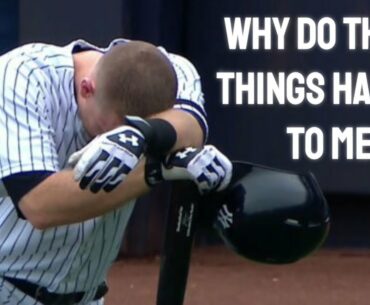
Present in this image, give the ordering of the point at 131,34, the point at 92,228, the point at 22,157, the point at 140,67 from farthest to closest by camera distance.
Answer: the point at 131,34 → the point at 92,228 → the point at 22,157 → the point at 140,67

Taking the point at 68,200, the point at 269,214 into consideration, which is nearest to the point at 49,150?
the point at 68,200

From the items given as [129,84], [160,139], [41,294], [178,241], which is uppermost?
[129,84]

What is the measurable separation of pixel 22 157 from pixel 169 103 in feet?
1.41

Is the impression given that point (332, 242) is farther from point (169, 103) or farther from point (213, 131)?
point (169, 103)

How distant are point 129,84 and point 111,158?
244 mm

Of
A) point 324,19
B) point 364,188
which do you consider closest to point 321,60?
point 324,19

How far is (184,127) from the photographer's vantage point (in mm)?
3582

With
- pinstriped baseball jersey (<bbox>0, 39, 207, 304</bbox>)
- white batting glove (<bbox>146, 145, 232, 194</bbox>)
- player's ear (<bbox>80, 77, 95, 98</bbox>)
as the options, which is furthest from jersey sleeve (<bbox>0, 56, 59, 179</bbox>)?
white batting glove (<bbox>146, 145, 232, 194</bbox>)

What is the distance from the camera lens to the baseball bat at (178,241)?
11.2ft

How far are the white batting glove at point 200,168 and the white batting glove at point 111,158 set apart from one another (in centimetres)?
13

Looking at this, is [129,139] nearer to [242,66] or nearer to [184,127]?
[184,127]

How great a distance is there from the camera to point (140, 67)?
3.35 m

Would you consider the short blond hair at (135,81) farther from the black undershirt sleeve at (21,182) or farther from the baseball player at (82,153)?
the black undershirt sleeve at (21,182)

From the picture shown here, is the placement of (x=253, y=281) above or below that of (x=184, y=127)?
below
